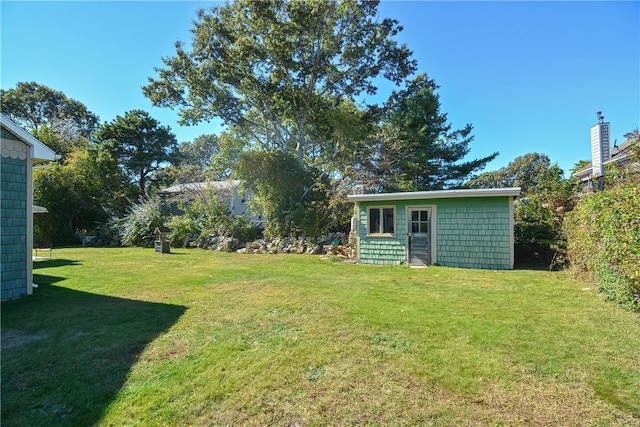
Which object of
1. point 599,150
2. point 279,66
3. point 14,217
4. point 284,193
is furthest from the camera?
point 279,66

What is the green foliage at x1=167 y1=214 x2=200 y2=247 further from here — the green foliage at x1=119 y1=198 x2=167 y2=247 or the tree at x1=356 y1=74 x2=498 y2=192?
the tree at x1=356 y1=74 x2=498 y2=192

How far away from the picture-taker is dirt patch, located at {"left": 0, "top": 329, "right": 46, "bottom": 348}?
357 centimetres

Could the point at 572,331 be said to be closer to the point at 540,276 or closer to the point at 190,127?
the point at 540,276

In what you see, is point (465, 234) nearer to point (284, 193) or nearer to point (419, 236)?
point (419, 236)

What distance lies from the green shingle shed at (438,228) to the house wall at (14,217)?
8299 millimetres

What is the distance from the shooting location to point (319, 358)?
313 cm

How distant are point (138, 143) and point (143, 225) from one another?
1288cm

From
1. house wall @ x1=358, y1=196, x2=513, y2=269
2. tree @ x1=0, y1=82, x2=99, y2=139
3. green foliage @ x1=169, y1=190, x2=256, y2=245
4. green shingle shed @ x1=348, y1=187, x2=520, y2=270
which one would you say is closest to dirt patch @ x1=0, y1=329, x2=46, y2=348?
green shingle shed @ x1=348, y1=187, x2=520, y2=270

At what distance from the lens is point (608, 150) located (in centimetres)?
1098

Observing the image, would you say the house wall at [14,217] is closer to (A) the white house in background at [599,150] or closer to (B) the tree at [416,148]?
(B) the tree at [416,148]

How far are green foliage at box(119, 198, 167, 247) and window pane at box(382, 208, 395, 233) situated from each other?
12216 mm

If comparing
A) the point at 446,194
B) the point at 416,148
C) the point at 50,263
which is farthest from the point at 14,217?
the point at 416,148

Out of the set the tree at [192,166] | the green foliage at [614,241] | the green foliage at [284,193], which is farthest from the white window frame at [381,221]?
the tree at [192,166]

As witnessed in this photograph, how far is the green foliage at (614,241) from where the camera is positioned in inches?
176
